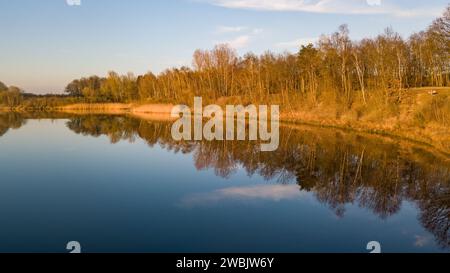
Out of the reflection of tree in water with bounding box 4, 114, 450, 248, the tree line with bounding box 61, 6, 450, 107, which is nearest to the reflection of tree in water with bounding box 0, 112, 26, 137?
the reflection of tree in water with bounding box 4, 114, 450, 248

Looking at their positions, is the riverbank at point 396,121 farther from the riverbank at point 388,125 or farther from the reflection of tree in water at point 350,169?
the reflection of tree in water at point 350,169

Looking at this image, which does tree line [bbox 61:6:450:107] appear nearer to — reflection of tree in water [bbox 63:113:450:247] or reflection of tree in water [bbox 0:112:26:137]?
reflection of tree in water [bbox 63:113:450:247]

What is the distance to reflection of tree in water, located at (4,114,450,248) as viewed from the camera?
1054cm

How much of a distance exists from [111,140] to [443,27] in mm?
23239

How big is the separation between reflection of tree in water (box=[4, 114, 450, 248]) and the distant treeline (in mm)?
10263

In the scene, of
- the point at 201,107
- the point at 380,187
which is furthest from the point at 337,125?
the point at 201,107

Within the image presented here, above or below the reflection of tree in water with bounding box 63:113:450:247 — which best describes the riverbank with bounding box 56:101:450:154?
above

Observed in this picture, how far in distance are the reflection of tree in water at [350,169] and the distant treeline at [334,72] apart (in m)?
10.3

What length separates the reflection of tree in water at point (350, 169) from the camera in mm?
10539

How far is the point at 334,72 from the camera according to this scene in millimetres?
38781

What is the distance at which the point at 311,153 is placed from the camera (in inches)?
742

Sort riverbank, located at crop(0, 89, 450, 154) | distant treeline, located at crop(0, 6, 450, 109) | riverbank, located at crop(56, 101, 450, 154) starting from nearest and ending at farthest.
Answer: riverbank, located at crop(56, 101, 450, 154) < riverbank, located at crop(0, 89, 450, 154) < distant treeline, located at crop(0, 6, 450, 109)

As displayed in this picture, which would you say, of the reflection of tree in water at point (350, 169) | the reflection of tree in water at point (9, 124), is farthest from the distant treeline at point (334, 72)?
the reflection of tree in water at point (9, 124)

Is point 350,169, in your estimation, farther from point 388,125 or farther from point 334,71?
point 334,71
